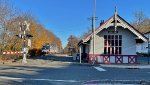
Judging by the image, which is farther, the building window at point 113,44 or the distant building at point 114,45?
the building window at point 113,44

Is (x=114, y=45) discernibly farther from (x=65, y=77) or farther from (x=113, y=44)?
(x=65, y=77)

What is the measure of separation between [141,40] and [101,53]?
189 inches

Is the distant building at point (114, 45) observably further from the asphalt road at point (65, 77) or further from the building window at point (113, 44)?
A: the asphalt road at point (65, 77)

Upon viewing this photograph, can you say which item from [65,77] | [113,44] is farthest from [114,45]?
[65,77]

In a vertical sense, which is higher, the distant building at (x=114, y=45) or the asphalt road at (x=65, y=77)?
the distant building at (x=114, y=45)

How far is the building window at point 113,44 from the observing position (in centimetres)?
4047

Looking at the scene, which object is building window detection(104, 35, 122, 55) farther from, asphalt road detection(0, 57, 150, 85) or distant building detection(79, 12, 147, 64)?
asphalt road detection(0, 57, 150, 85)

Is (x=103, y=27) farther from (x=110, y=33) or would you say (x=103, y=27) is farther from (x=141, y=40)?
(x=141, y=40)

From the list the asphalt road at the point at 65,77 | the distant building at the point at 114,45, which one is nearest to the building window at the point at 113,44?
the distant building at the point at 114,45

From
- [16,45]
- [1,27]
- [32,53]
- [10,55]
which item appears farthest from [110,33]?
[32,53]

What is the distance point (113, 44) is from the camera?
40500mm

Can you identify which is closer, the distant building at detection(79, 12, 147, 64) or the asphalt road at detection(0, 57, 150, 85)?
the asphalt road at detection(0, 57, 150, 85)

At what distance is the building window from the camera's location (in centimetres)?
4047

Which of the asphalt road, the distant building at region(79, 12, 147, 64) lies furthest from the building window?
the asphalt road
